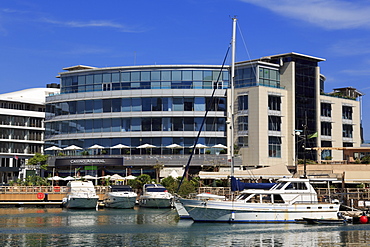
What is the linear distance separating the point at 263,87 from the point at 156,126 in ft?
62.8

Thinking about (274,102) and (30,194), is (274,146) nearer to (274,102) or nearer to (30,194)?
(274,102)

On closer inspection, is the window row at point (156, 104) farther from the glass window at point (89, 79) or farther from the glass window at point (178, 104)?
the glass window at point (89, 79)

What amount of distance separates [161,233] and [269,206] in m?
11.1

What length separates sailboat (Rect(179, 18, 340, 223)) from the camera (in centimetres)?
5306

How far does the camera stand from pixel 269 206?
53375 millimetres

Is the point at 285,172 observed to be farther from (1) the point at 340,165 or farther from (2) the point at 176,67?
(2) the point at 176,67

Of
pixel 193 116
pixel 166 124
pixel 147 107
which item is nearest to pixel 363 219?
pixel 193 116

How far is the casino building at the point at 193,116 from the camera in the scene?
99000 mm

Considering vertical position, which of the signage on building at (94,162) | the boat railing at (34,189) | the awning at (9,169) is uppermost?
the signage on building at (94,162)

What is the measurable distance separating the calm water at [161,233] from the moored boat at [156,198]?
50.3ft

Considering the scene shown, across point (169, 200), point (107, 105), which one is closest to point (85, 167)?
point (107, 105)

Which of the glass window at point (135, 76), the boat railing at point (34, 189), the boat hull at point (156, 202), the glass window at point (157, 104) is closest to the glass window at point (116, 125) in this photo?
the glass window at point (157, 104)

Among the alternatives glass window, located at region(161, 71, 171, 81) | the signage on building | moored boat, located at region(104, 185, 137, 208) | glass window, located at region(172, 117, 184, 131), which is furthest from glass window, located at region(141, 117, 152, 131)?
moored boat, located at region(104, 185, 137, 208)

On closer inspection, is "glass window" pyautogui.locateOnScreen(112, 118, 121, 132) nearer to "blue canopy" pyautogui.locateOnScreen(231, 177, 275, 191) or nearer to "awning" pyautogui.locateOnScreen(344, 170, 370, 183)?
"awning" pyautogui.locateOnScreen(344, 170, 370, 183)
